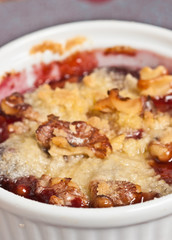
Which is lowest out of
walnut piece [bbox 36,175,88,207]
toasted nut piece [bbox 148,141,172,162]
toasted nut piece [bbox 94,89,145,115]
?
walnut piece [bbox 36,175,88,207]

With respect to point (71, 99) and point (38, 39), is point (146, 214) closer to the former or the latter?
point (71, 99)

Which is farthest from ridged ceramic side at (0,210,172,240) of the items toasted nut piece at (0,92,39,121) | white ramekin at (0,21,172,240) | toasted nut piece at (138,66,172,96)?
toasted nut piece at (138,66,172,96)

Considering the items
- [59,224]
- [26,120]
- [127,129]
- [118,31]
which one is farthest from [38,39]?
[59,224]

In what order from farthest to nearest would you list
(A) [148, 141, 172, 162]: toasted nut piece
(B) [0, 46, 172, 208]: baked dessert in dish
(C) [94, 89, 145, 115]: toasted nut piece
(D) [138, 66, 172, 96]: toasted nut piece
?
(D) [138, 66, 172, 96]: toasted nut piece
(C) [94, 89, 145, 115]: toasted nut piece
(A) [148, 141, 172, 162]: toasted nut piece
(B) [0, 46, 172, 208]: baked dessert in dish

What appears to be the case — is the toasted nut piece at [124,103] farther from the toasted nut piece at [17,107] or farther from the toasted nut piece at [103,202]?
the toasted nut piece at [103,202]

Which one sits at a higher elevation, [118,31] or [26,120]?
[118,31]

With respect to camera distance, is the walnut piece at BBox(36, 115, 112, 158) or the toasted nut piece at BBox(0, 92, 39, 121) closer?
the walnut piece at BBox(36, 115, 112, 158)

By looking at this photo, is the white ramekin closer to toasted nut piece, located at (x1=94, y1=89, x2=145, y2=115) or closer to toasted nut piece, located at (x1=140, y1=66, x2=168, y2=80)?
toasted nut piece, located at (x1=94, y1=89, x2=145, y2=115)

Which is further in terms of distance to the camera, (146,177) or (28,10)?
(28,10)
